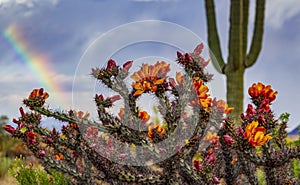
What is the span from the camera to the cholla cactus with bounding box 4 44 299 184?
3314mm

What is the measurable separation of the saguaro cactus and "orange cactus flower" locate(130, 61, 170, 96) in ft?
24.1

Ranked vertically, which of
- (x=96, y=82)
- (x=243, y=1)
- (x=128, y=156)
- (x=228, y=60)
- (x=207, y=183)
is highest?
(x=243, y=1)

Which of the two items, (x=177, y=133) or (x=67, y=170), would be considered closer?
(x=177, y=133)

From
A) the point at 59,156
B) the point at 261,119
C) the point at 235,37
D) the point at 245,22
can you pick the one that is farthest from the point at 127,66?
the point at 245,22

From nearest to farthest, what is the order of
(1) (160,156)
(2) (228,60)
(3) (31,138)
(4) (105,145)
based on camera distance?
(1) (160,156)
(3) (31,138)
(4) (105,145)
(2) (228,60)

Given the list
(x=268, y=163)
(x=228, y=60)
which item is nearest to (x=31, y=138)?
(x=268, y=163)

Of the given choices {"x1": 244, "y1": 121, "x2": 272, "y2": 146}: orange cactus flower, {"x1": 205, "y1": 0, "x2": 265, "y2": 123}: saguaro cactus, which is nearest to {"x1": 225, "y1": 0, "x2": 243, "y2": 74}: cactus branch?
{"x1": 205, "y1": 0, "x2": 265, "y2": 123}: saguaro cactus

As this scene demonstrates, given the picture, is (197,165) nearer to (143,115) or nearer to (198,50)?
(143,115)

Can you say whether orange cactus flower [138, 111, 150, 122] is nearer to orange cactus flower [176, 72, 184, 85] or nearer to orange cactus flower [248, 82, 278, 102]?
orange cactus flower [176, 72, 184, 85]

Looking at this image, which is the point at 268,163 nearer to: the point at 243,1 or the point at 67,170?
the point at 67,170

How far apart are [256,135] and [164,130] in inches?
29.1

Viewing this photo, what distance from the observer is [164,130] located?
3484mm

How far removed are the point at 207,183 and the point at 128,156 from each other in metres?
0.77

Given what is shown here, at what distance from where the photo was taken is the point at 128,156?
3.91m
